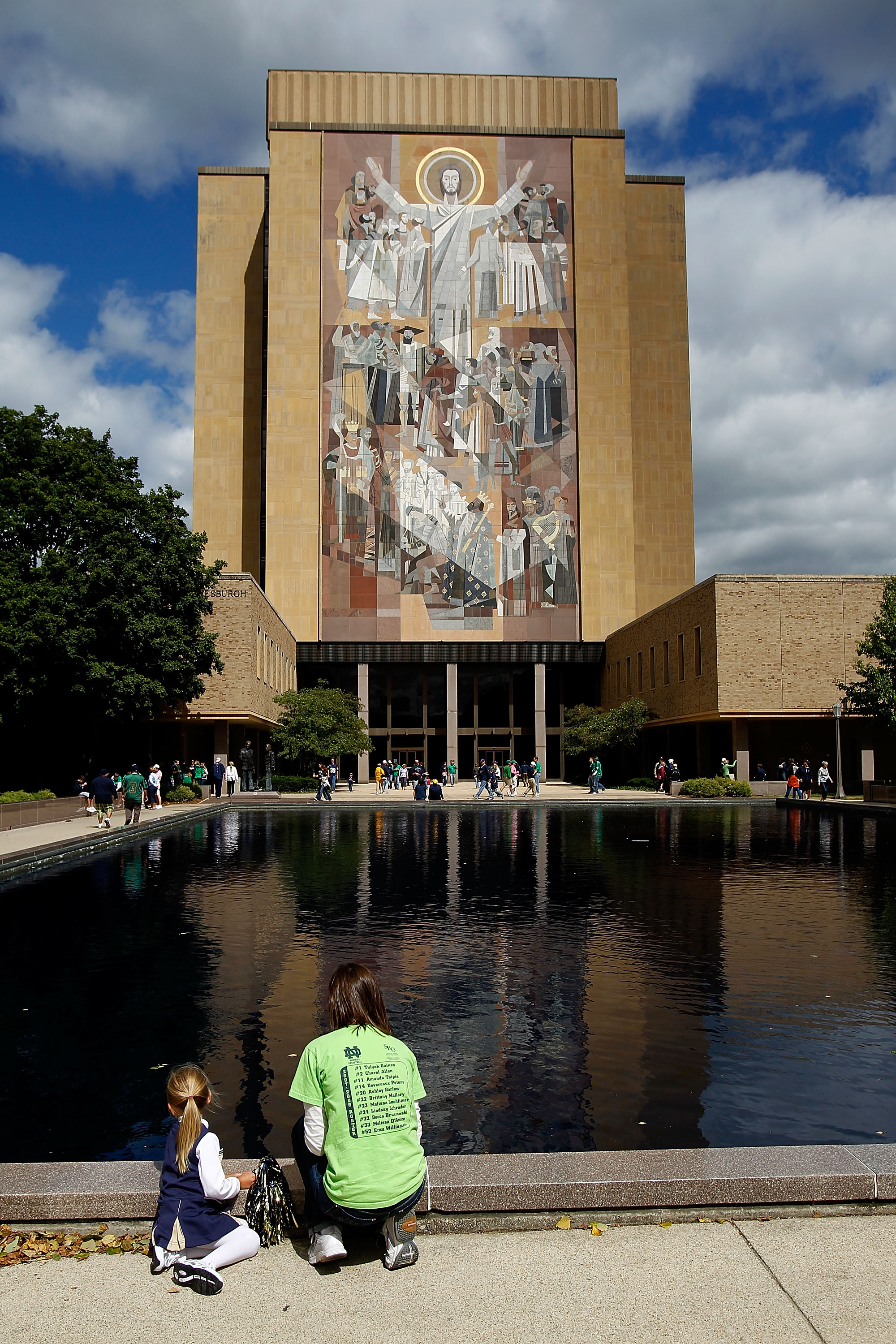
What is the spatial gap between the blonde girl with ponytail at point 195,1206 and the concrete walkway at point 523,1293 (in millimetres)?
63

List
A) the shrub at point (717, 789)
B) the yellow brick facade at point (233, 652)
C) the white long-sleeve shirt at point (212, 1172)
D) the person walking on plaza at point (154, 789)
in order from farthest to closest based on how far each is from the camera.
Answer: the yellow brick facade at point (233, 652), the shrub at point (717, 789), the person walking on plaza at point (154, 789), the white long-sleeve shirt at point (212, 1172)

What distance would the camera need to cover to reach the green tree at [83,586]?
32.8 metres

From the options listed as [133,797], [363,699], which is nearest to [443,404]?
[363,699]

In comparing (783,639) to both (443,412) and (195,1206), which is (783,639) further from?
(195,1206)

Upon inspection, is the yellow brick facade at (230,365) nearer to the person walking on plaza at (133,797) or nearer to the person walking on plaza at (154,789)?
the person walking on plaza at (154,789)

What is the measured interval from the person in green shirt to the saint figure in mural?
58835 millimetres

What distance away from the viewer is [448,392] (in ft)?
195

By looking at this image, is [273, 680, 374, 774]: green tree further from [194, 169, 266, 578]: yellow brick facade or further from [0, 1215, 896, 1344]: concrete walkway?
[0, 1215, 896, 1344]: concrete walkway

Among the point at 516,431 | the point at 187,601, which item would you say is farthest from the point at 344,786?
the point at 516,431

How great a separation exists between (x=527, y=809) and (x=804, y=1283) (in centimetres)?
3205

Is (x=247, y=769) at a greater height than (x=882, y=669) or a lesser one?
lesser

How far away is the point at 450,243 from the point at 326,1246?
62.7 meters

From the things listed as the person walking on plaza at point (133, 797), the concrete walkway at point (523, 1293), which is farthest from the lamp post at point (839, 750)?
the concrete walkway at point (523, 1293)

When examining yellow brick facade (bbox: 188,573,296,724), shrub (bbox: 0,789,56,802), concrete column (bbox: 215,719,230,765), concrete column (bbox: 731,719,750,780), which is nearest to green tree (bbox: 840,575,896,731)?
concrete column (bbox: 731,719,750,780)
